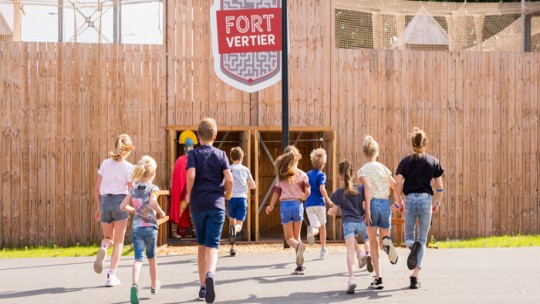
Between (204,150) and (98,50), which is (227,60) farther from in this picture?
(204,150)

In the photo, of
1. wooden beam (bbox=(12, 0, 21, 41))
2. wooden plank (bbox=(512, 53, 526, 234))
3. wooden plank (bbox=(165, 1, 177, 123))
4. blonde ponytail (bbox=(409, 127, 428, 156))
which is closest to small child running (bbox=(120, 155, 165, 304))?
blonde ponytail (bbox=(409, 127, 428, 156))

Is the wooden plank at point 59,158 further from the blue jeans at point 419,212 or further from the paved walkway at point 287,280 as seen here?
the blue jeans at point 419,212

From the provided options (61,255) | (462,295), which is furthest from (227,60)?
(462,295)

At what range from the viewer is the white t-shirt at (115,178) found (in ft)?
30.5

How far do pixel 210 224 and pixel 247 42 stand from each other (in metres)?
7.94

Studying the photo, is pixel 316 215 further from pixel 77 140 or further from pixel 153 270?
pixel 77 140

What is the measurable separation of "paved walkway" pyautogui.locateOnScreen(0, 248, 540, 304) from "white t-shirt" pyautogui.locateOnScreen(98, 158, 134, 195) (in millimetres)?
1094

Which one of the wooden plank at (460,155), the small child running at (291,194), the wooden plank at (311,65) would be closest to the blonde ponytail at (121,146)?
the small child running at (291,194)

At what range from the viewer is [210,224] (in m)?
7.91

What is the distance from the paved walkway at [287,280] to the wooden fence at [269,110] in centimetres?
286

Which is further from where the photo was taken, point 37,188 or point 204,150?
point 37,188

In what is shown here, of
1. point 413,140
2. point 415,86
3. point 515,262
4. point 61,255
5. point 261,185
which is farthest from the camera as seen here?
point 261,185

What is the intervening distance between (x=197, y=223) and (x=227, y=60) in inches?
295

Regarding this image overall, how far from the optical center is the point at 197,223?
26.3ft
